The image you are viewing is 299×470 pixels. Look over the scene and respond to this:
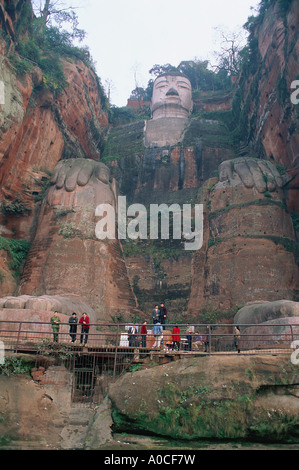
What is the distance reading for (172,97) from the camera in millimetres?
37719

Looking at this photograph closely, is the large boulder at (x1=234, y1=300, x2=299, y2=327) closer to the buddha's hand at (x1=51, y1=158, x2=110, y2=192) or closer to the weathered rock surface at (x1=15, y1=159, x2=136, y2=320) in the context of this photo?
the weathered rock surface at (x1=15, y1=159, x2=136, y2=320)

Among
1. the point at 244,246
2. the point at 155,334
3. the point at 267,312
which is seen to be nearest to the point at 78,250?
the point at 244,246

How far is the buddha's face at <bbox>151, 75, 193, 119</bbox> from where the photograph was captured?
37.4 m

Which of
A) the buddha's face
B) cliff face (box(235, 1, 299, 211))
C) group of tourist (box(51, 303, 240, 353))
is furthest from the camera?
the buddha's face

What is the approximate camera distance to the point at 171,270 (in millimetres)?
21688

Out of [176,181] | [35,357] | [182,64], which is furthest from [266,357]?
[182,64]

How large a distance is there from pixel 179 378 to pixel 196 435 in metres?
1.24

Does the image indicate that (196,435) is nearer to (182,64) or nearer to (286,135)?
(286,135)

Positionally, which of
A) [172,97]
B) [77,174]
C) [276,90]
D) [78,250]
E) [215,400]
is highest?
[172,97]
